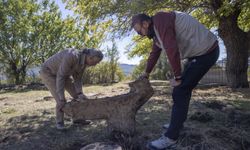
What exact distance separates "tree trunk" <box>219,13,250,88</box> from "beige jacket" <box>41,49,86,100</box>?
7084 mm

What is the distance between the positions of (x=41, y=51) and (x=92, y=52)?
15433mm

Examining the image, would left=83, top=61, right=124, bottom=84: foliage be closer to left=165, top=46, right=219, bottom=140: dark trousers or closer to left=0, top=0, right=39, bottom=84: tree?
left=0, top=0, right=39, bottom=84: tree

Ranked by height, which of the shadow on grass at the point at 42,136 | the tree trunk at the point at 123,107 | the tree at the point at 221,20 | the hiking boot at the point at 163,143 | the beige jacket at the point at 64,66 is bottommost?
the shadow on grass at the point at 42,136

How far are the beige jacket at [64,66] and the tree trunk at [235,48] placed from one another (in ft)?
23.2

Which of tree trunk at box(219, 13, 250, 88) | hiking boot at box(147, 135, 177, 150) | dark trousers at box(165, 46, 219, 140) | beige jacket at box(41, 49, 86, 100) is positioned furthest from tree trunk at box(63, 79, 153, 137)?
tree trunk at box(219, 13, 250, 88)

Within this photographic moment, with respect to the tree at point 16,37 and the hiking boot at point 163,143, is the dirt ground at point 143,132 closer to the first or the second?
the hiking boot at point 163,143

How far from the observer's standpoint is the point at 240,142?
393 cm

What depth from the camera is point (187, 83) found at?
3344 mm

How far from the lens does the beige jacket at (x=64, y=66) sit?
4168 mm

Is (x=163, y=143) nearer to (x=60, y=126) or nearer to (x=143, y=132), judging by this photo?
(x=143, y=132)

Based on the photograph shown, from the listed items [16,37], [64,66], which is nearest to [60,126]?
[64,66]

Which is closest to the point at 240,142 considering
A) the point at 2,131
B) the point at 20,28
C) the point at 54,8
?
the point at 2,131

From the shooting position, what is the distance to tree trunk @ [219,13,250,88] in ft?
33.4

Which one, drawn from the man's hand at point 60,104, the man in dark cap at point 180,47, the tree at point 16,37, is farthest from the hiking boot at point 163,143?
the tree at point 16,37
